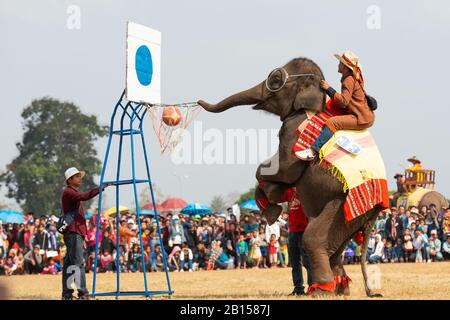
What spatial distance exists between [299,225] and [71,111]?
66.1m

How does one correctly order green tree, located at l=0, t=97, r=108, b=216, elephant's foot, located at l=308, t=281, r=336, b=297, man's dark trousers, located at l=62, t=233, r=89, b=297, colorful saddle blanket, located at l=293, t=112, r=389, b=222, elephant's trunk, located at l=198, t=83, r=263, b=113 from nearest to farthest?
1. elephant's foot, located at l=308, t=281, r=336, b=297
2. colorful saddle blanket, located at l=293, t=112, r=389, b=222
3. elephant's trunk, located at l=198, t=83, r=263, b=113
4. man's dark trousers, located at l=62, t=233, r=89, b=297
5. green tree, located at l=0, t=97, r=108, b=216

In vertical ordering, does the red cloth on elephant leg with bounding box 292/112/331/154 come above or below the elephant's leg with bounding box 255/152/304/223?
above

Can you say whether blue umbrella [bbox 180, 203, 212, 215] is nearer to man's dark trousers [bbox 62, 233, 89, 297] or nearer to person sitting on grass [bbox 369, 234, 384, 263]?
person sitting on grass [bbox 369, 234, 384, 263]

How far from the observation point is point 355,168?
501 inches

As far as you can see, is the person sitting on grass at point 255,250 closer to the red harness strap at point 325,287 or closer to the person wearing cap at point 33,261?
the person wearing cap at point 33,261

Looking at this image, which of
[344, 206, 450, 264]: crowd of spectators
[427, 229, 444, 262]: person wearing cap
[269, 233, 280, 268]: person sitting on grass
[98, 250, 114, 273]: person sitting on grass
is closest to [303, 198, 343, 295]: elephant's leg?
[344, 206, 450, 264]: crowd of spectators

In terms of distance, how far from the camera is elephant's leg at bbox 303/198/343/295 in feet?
41.9

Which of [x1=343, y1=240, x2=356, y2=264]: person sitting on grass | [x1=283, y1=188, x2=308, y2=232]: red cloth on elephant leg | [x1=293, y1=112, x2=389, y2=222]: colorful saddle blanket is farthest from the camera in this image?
[x1=343, y1=240, x2=356, y2=264]: person sitting on grass

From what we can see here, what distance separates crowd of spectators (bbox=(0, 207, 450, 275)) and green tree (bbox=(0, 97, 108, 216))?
4007 cm

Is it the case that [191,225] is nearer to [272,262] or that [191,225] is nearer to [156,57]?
[272,262]

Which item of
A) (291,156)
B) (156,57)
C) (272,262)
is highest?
(156,57)

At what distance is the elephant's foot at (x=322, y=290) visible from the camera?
496 inches
